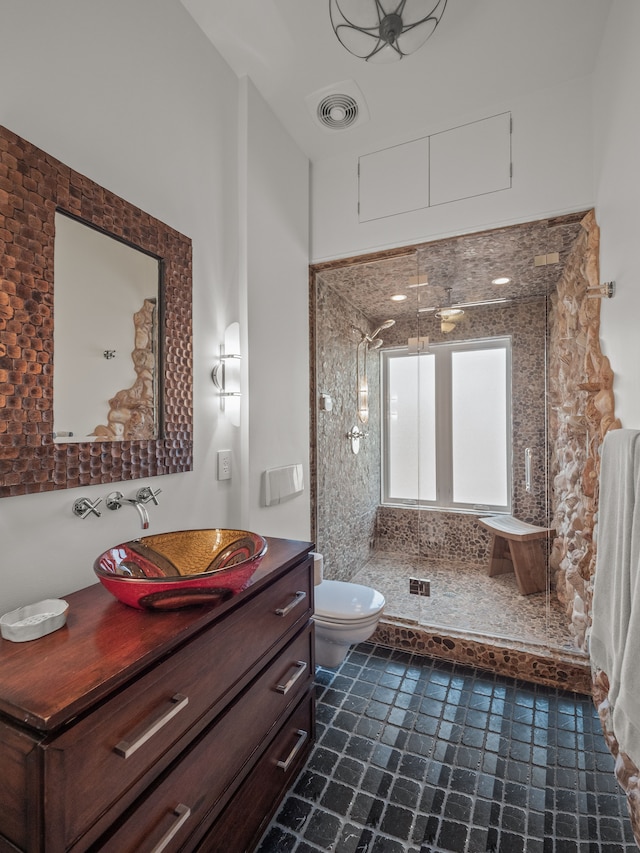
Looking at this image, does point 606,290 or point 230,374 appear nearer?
point 606,290

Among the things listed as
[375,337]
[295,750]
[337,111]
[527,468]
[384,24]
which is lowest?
[295,750]

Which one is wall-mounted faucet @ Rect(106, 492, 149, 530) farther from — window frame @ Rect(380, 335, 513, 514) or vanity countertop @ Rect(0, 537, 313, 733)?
window frame @ Rect(380, 335, 513, 514)

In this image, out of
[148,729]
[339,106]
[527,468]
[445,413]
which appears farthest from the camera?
[445,413]

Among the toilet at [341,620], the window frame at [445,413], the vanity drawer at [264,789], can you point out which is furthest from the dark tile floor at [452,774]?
the window frame at [445,413]

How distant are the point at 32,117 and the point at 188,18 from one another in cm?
105

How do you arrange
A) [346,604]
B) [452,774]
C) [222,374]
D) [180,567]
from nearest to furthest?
[180,567]
[452,774]
[222,374]
[346,604]

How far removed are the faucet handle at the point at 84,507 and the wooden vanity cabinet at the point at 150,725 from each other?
22 centimetres

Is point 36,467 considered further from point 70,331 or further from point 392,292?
point 392,292

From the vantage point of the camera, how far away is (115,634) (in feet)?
3.15

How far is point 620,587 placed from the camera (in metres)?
1.24

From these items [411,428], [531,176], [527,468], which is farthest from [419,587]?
[531,176]

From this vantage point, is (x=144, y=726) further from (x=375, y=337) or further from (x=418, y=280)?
(x=375, y=337)

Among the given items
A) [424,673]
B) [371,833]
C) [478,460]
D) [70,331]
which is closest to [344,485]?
[478,460]

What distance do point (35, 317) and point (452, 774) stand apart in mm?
2097
